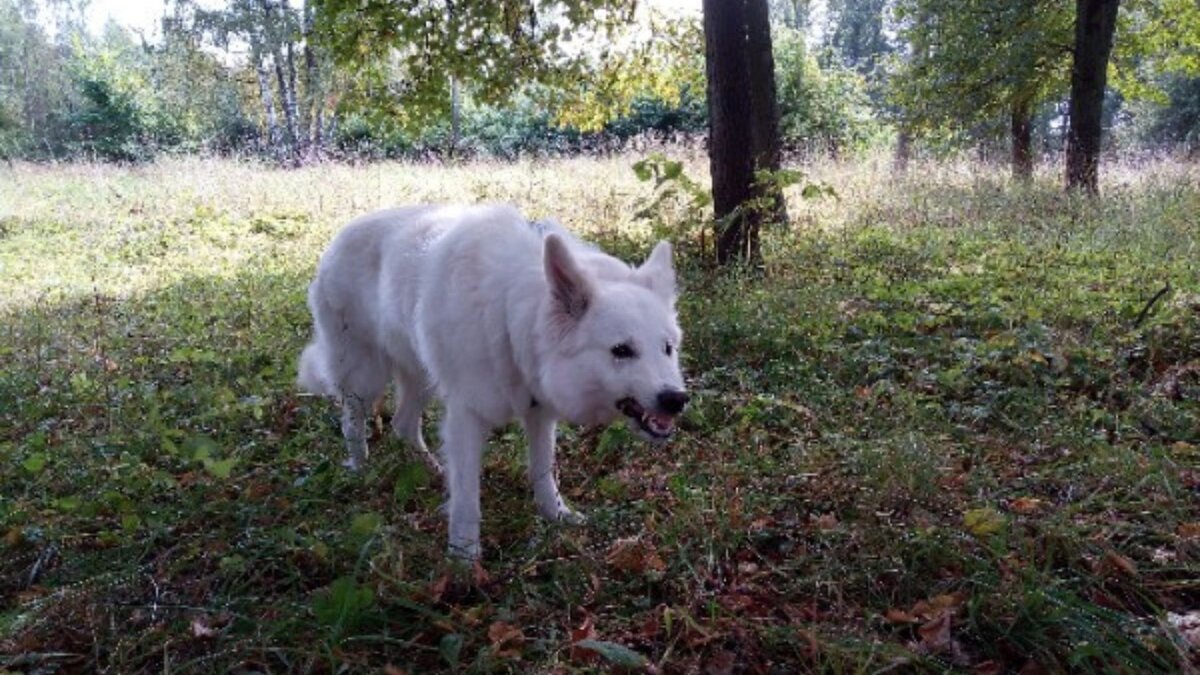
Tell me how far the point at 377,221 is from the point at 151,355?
10.2 feet

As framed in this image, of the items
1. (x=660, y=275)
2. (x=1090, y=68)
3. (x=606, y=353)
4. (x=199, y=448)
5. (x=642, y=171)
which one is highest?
(x=1090, y=68)

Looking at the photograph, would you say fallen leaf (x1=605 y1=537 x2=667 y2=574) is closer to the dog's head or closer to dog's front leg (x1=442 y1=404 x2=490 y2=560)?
the dog's head

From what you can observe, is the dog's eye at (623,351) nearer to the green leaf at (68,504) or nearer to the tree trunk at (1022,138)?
the green leaf at (68,504)

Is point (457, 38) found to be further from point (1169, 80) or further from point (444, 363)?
point (1169, 80)

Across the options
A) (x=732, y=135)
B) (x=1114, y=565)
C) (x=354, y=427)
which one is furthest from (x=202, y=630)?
(x=732, y=135)

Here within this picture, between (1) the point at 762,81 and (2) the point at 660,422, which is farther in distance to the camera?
(1) the point at 762,81

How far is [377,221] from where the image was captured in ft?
13.8

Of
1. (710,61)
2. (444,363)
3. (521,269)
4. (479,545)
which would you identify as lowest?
(479,545)

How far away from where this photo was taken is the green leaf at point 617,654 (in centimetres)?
227

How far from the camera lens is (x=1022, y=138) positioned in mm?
17781

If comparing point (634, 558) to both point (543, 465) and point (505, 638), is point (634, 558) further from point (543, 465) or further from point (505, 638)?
point (543, 465)

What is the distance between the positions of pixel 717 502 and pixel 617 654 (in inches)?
43.6

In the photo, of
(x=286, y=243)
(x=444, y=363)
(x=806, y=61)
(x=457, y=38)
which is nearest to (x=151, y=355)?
(x=444, y=363)

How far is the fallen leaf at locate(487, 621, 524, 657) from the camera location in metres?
2.43
